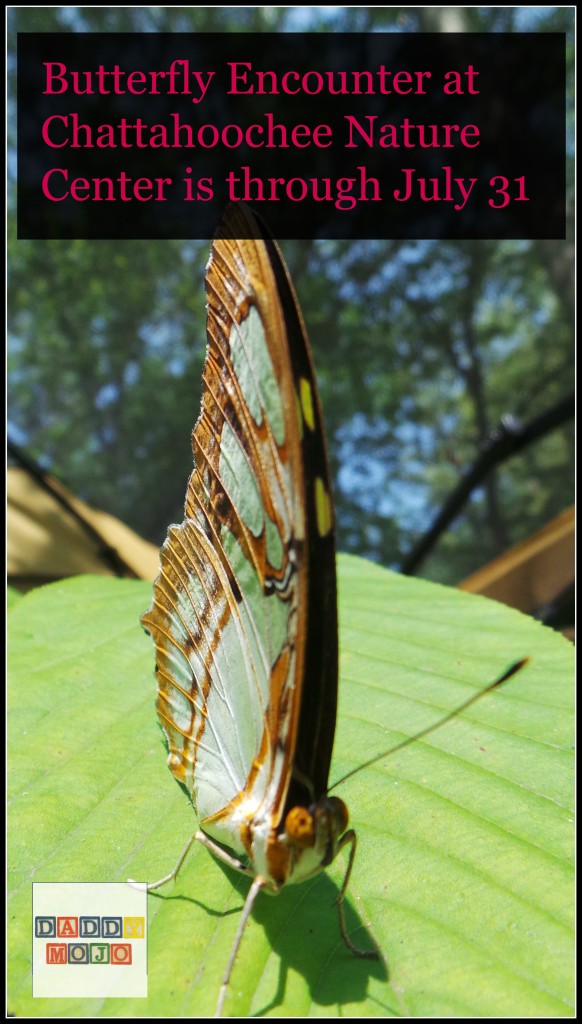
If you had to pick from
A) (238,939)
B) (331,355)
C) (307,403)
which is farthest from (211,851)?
(331,355)

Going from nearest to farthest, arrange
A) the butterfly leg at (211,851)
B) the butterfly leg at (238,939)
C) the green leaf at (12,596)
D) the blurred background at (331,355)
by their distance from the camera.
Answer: the butterfly leg at (238,939), the butterfly leg at (211,851), the green leaf at (12,596), the blurred background at (331,355)

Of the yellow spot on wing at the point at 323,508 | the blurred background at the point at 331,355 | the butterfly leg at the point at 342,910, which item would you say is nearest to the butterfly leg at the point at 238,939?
the butterfly leg at the point at 342,910

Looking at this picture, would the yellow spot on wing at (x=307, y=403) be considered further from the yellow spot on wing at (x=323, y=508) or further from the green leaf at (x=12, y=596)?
the green leaf at (x=12, y=596)

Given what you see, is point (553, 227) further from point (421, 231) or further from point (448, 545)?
point (448, 545)

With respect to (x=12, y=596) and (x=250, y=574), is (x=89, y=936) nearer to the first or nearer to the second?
(x=250, y=574)

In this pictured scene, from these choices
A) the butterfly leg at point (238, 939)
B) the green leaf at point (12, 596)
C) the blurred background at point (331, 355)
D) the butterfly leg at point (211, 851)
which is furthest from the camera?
the blurred background at point (331, 355)

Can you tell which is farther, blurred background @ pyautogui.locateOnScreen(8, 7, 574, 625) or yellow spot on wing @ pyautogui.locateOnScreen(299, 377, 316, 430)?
blurred background @ pyautogui.locateOnScreen(8, 7, 574, 625)

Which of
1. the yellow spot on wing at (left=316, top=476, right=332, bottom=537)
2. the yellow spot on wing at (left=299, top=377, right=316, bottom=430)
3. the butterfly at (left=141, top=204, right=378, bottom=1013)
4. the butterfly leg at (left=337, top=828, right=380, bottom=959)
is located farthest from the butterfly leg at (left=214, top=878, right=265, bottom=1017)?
the yellow spot on wing at (left=299, top=377, right=316, bottom=430)

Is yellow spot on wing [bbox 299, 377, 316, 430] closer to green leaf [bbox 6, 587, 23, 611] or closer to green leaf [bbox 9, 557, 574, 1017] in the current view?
green leaf [bbox 9, 557, 574, 1017]
